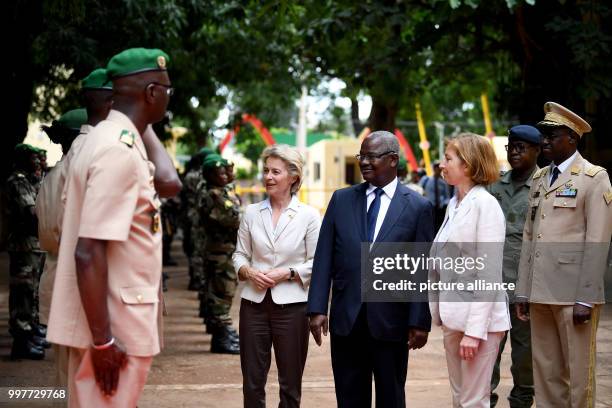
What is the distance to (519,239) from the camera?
7457mm

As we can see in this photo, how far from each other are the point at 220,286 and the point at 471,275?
17.6 feet

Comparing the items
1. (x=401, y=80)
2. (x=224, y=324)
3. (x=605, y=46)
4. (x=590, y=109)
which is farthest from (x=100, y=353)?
(x=590, y=109)

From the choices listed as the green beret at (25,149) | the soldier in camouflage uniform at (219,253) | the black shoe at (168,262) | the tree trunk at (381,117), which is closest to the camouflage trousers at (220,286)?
the soldier in camouflage uniform at (219,253)

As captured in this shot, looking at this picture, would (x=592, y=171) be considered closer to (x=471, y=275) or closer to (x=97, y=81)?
(x=471, y=275)

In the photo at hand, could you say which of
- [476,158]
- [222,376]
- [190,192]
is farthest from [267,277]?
[190,192]

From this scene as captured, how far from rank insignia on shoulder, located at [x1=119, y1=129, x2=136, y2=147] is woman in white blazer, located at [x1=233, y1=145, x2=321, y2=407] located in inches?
105

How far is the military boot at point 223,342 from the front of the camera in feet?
34.8

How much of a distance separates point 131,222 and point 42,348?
6540 millimetres

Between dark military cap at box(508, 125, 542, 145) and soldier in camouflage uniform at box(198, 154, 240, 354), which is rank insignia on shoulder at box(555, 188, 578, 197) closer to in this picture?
dark military cap at box(508, 125, 542, 145)

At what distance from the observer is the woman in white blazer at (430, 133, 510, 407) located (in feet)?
18.7

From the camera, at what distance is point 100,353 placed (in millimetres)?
3895

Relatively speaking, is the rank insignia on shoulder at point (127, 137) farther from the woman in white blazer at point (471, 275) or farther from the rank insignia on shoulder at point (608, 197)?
the rank insignia on shoulder at point (608, 197)

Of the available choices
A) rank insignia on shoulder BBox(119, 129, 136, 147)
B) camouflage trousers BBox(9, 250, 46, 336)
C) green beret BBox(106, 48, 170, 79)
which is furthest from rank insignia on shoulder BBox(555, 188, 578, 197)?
camouflage trousers BBox(9, 250, 46, 336)

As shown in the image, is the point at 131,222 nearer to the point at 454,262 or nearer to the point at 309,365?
the point at 454,262
